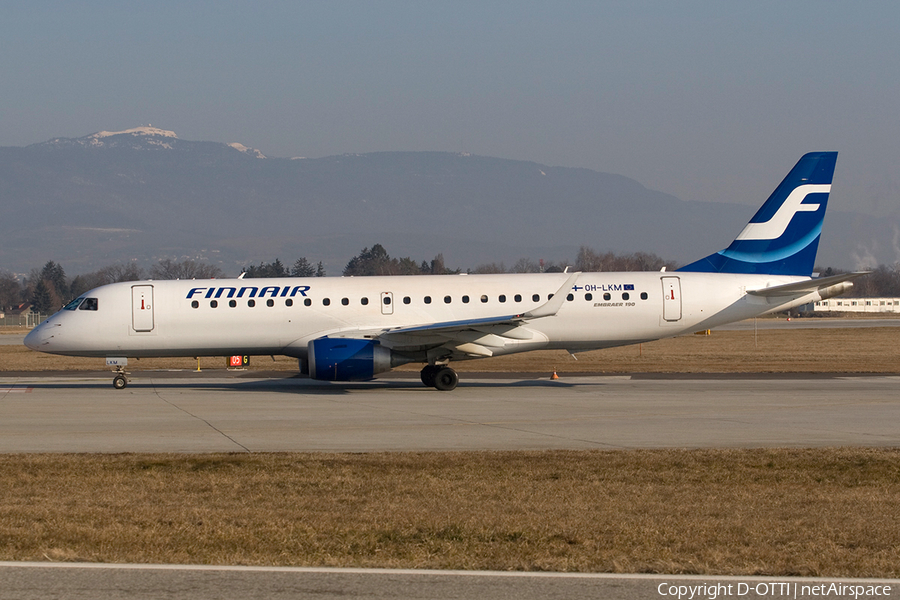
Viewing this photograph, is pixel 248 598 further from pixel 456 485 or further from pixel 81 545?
pixel 456 485

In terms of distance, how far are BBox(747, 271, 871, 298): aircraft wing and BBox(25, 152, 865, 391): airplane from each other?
0.13ft

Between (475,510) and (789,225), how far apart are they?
22.0 m

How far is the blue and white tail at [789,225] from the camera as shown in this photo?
95.6 ft

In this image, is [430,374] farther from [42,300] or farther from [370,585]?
[42,300]

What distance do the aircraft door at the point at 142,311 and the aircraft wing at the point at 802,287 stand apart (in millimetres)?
17581

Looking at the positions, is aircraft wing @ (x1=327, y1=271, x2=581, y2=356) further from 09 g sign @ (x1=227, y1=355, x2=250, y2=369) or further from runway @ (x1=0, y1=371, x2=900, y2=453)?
09 g sign @ (x1=227, y1=355, x2=250, y2=369)

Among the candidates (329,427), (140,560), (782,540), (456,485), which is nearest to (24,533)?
(140,560)

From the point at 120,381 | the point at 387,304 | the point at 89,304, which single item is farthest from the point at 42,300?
the point at 387,304

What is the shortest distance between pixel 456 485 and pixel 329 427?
726 cm

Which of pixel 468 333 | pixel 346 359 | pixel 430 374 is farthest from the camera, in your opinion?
pixel 430 374

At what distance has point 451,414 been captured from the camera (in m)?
20.7

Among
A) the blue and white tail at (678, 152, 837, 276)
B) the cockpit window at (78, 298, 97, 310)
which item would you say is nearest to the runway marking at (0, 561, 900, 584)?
the cockpit window at (78, 298, 97, 310)

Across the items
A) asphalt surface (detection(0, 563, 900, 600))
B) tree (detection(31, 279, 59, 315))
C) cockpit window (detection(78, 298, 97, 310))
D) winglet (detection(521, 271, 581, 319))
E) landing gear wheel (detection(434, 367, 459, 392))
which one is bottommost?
asphalt surface (detection(0, 563, 900, 600))

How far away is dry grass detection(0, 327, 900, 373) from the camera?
35.6 metres
